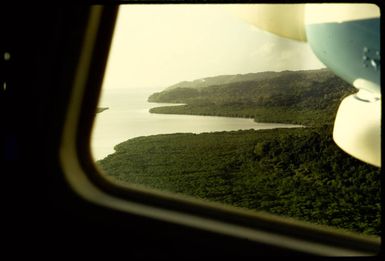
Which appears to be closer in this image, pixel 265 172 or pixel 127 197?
pixel 127 197

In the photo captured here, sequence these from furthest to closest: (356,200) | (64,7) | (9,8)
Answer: (356,200)
(64,7)
(9,8)

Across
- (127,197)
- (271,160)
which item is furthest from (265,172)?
(127,197)

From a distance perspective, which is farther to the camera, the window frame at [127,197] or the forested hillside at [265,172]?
the forested hillside at [265,172]

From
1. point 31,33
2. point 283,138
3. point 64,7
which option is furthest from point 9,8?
point 283,138

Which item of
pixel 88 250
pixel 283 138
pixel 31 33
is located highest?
pixel 31 33

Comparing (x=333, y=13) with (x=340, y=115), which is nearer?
(x=333, y=13)

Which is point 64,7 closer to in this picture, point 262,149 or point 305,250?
point 262,149

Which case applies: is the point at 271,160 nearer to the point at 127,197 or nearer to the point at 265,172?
the point at 265,172

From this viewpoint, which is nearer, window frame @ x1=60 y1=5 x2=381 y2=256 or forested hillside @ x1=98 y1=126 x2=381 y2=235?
window frame @ x1=60 y1=5 x2=381 y2=256
